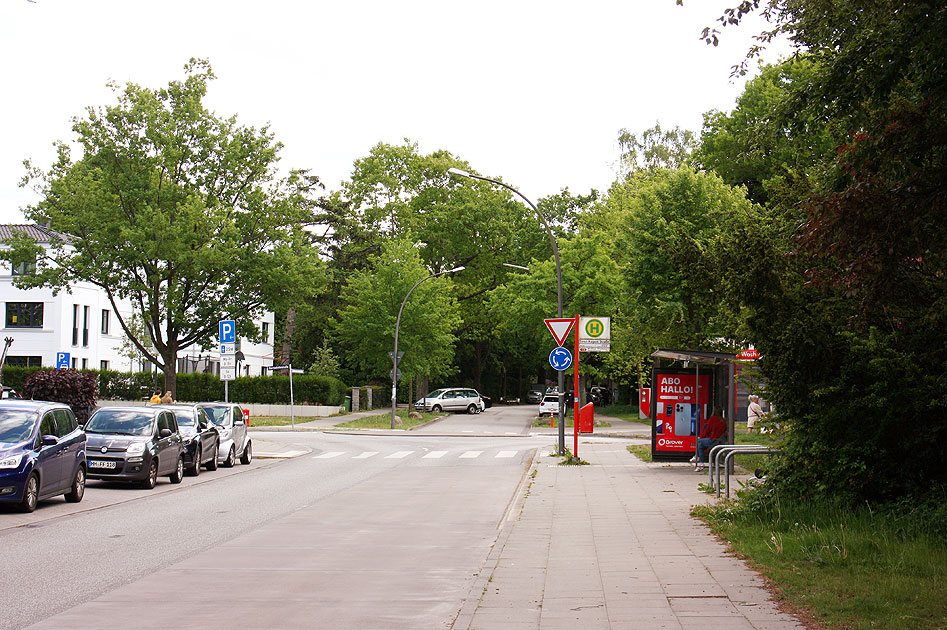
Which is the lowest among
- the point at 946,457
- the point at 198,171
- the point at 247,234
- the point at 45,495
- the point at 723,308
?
the point at 45,495

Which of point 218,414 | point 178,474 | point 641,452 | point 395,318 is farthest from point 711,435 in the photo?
point 395,318

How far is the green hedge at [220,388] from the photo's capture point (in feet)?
175

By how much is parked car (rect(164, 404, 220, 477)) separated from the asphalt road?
472 mm

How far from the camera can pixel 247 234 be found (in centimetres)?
4294

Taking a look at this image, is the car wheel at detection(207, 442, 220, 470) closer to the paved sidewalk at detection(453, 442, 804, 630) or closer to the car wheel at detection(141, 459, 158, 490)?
the car wheel at detection(141, 459, 158, 490)

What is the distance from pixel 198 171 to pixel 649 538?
35050mm

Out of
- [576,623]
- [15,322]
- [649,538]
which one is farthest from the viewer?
[15,322]

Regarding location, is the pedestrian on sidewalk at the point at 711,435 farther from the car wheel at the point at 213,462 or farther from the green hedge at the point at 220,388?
the green hedge at the point at 220,388

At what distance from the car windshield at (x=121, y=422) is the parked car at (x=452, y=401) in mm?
42702

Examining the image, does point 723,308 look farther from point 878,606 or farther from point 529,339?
point 529,339

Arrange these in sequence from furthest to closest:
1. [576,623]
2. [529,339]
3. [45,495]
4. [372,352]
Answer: [529,339], [372,352], [45,495], [576,623]

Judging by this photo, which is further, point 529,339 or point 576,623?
point 529,339

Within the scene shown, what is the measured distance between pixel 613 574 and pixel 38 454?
940 cm

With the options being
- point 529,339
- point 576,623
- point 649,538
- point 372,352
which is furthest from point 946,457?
point 529,339
